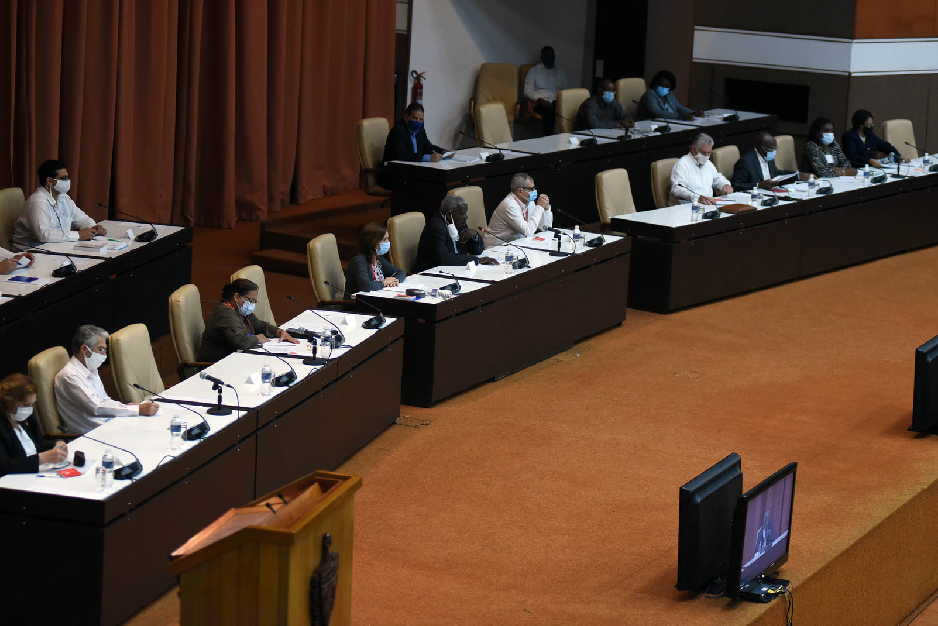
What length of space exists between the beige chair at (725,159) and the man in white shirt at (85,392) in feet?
22.5

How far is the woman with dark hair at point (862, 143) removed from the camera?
45.3 ft

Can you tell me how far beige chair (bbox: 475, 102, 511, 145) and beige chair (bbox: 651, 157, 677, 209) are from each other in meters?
1.70

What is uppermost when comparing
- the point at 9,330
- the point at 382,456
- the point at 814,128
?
the point at 814,128

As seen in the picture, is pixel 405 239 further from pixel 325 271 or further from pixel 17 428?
pixel 17 428

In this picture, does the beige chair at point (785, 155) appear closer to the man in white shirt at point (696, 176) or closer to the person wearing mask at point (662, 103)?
the person wearing mask at point (662, 103)

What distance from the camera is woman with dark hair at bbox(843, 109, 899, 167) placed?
13797mm

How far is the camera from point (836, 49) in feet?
47.8

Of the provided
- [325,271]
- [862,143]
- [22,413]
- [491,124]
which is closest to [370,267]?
[325,271]

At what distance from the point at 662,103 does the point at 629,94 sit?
68 cm

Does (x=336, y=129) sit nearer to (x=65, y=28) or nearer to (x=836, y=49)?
(x=65, y=28)

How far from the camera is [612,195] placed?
11.5 meters

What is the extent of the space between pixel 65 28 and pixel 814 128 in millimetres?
6160

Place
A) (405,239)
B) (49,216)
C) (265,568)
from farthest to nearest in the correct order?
(405,239) → (49,216) → (265,568)

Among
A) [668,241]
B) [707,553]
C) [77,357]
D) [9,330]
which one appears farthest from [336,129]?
[707,553]
